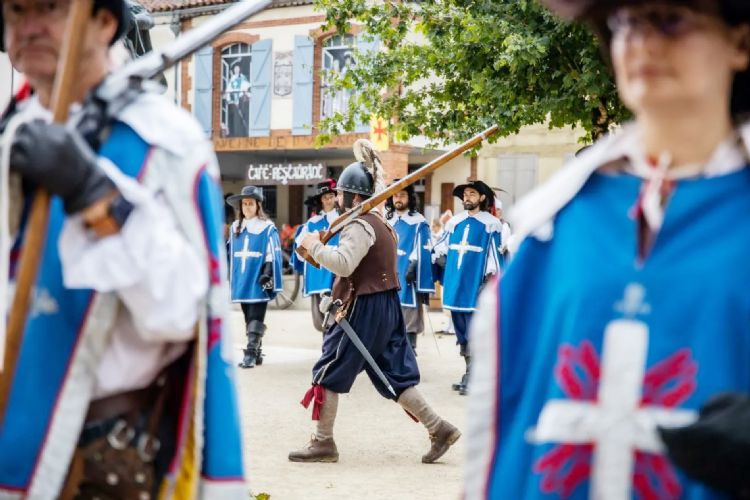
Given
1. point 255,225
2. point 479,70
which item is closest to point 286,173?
point 255,225

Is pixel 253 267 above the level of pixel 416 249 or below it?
below

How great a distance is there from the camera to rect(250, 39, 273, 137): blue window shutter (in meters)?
23.1

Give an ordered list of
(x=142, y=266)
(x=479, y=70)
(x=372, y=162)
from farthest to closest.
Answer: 1. (x=479, y=70)
2. (x=372, y=162)
3. (x=142, y=266)

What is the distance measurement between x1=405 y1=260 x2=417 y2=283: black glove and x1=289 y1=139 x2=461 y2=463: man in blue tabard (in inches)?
212

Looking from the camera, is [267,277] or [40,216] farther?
[267,277]

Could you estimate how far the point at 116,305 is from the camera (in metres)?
2.24

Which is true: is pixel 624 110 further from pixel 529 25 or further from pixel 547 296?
pixel 547 296

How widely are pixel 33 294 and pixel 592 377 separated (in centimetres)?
115

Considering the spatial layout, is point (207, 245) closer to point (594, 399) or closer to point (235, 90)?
point (594, 399)

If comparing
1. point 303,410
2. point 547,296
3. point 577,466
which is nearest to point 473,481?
point 577,466

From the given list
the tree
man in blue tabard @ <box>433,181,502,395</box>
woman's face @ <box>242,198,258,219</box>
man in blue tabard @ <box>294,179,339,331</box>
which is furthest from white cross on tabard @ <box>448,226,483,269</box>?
woman's face @ <box>242,198,258,219</box>

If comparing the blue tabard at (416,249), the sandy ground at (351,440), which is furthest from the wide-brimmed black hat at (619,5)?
the blue tabard at (416,249)

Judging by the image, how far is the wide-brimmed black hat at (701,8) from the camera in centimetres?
197

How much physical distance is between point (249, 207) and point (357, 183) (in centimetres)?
499
